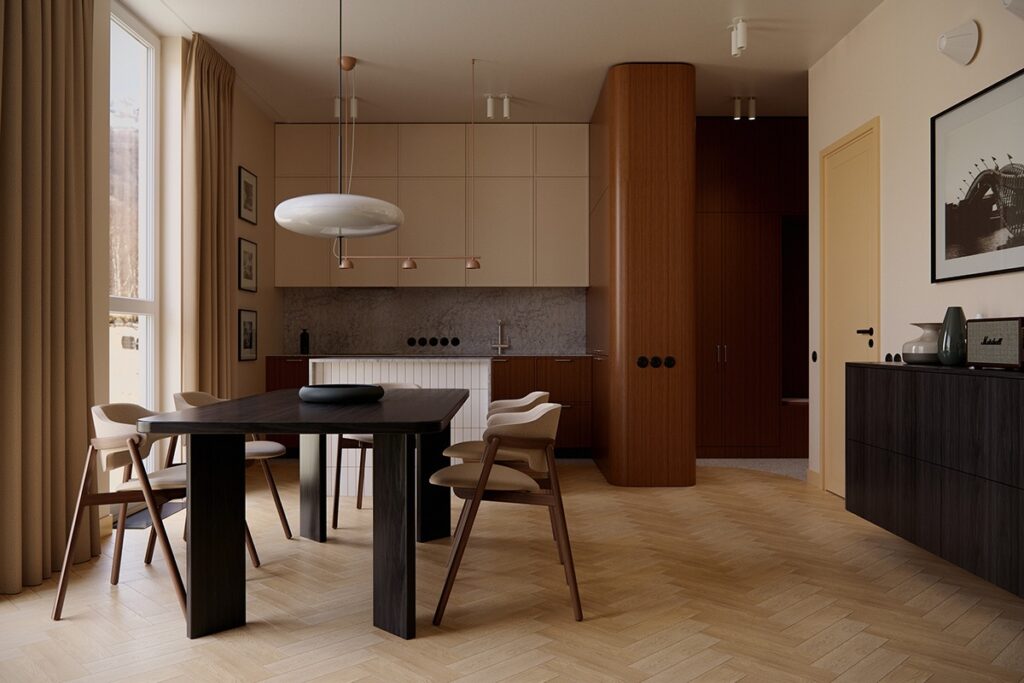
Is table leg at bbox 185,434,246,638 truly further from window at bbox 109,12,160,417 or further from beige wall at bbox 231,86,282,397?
beige wall at bbox 231,86,282,397

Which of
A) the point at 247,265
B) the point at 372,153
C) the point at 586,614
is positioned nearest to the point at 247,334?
the point at 247,265

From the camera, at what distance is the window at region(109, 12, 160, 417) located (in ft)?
14.1

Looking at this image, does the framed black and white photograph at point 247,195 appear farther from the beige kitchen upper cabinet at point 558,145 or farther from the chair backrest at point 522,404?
the chair backrest at point 522,404

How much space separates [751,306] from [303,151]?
446cm

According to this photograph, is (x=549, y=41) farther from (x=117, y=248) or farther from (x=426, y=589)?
(x=426, y=589)

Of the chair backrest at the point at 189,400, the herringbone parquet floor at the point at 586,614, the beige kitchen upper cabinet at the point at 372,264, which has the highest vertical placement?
the beige kitchen upper cabinet at the point at 372,264

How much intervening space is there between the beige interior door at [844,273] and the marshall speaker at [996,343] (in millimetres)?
1544

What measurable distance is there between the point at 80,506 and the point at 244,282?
3419 mm

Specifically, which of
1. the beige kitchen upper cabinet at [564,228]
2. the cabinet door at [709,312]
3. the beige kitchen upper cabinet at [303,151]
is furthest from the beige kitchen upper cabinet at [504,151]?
the cabinet door at [709,312]

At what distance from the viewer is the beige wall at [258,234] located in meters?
5.80

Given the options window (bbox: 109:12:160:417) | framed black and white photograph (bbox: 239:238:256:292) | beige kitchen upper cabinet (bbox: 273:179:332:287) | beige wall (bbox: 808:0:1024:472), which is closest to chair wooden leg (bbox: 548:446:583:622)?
beige wall (bbox: 808:0:1024:472)

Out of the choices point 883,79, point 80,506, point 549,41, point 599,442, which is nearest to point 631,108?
point 549,41

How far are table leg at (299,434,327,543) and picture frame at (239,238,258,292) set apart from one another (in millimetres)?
2578

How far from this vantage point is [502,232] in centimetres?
679
